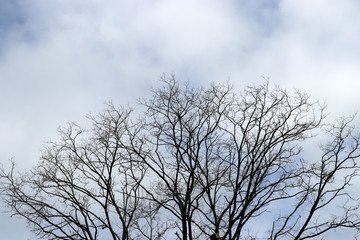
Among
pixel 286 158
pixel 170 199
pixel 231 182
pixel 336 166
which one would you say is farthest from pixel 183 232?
pixel 336 166

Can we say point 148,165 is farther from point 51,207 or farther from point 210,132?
point 51,207

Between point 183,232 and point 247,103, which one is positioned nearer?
point 183,232

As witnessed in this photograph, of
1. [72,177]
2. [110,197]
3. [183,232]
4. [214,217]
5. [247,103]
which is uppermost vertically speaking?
[247,103]

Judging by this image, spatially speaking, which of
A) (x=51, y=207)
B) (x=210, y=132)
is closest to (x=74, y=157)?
(x=51, y=207)

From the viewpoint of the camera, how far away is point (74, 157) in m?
14.7

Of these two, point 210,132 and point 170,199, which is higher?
point 210,132

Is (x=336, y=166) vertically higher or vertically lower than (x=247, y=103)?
lower

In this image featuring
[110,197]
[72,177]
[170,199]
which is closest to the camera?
[170,199]

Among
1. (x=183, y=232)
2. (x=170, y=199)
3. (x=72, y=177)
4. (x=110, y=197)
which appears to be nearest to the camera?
(x=183, y=232)

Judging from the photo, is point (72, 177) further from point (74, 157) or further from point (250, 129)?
point (250, 129)

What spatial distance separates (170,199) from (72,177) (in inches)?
156

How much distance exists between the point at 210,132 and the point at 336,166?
409 centimetres

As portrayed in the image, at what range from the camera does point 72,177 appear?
14.8m

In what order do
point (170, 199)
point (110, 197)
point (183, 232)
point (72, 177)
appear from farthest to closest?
point (72, 177)
point (110, 197)
point (170, 199)
point (183, 232)
